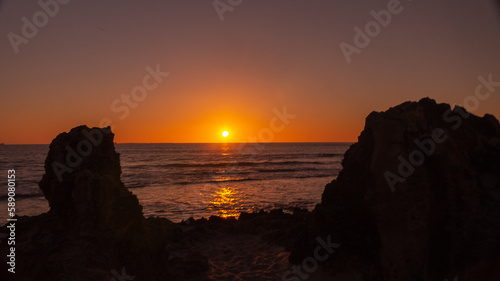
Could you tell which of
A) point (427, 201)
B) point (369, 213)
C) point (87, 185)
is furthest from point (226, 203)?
point (427, 201)

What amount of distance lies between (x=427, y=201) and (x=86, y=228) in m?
6.65

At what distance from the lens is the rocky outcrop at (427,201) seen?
5.83m

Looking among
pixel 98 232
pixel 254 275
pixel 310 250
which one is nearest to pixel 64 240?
pixel 98 232

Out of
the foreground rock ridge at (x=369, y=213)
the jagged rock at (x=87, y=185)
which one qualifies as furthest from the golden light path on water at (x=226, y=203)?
the jagged rock at (x=87, y=185)

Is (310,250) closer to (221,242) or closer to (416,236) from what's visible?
(416,236)

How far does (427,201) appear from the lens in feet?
19.4

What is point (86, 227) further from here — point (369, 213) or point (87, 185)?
point (369, 213)

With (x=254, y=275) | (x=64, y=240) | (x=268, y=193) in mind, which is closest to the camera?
(x=64, y=240)

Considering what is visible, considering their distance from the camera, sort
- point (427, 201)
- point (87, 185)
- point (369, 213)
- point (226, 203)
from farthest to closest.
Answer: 1. point (226, 203)
2. point (369, 213)
3. point (87, 185)
4. point (427, 201)

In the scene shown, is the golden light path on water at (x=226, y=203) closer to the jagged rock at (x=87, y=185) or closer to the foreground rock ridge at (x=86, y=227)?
the foreground rock ridge at (x=86, y=227)

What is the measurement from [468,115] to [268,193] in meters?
20.7

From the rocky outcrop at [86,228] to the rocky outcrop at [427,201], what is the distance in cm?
439

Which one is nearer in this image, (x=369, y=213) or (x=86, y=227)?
(x=86, y=227)

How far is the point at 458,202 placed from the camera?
5980 mm
